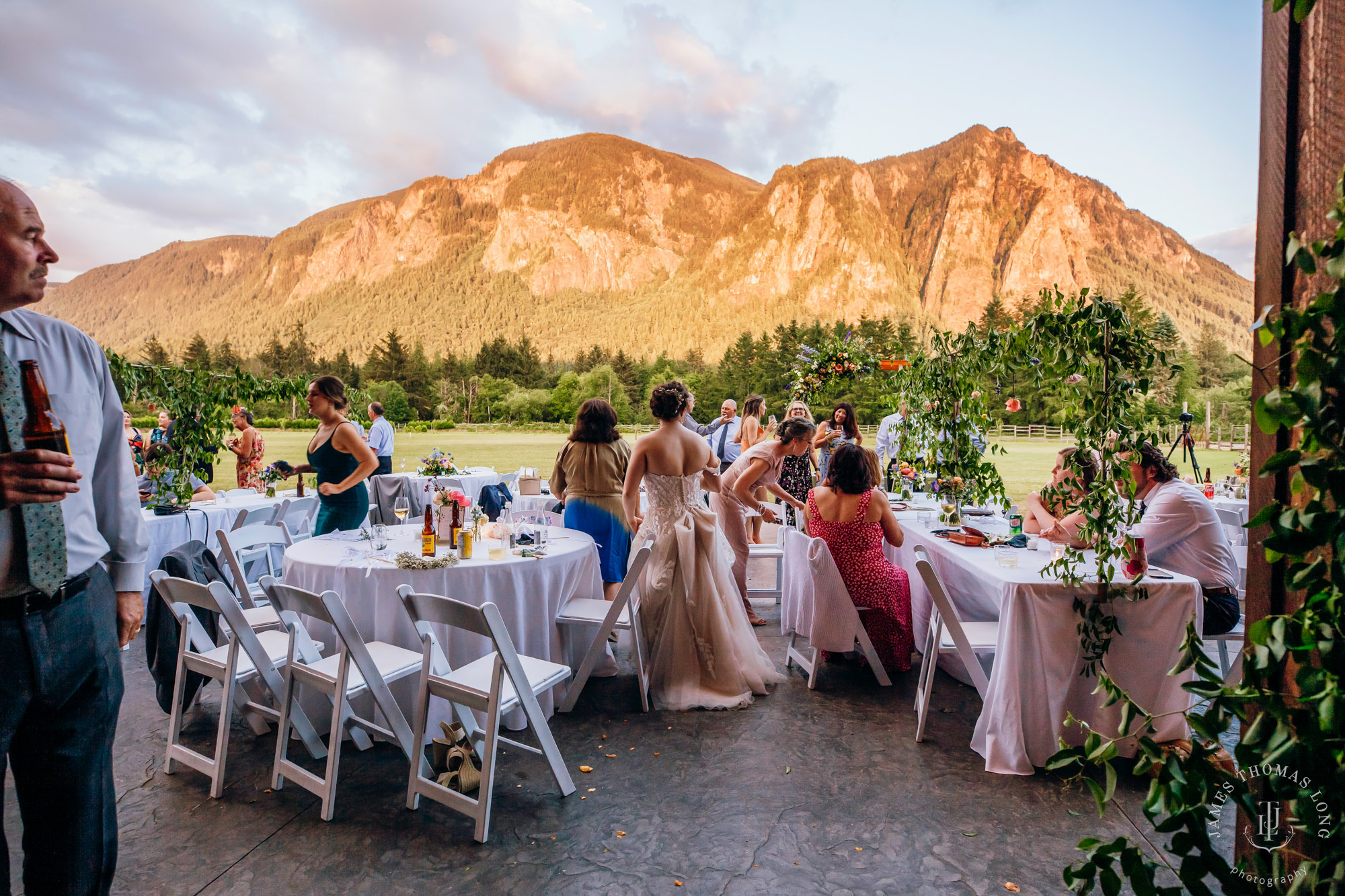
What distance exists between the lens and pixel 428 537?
127 inches

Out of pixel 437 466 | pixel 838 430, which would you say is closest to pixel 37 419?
pixel 838 430

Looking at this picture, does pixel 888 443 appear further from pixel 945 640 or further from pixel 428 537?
pixel 428 537

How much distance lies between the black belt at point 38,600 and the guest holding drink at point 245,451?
6.23m

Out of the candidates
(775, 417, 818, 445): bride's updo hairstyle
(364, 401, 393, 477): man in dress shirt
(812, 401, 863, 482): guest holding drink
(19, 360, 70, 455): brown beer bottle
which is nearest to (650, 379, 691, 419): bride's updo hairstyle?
(775, 417, 818, 445): bride's updo hairstyle

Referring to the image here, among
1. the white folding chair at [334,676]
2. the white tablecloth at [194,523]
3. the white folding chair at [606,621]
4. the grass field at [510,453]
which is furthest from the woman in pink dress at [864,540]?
the grass field at [510,453]

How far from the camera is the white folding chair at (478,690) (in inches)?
92.3

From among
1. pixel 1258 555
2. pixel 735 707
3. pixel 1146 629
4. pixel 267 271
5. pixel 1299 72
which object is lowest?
pixel 735 707

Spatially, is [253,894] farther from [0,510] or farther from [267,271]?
[267,271]

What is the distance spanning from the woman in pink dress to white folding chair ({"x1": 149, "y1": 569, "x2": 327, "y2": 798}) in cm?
275

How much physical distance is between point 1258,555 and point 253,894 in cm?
284

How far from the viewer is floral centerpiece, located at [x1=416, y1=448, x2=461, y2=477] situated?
7.46 meters

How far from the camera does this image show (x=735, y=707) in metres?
3.47

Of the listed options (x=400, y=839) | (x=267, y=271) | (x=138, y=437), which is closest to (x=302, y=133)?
(x=267, y=271)

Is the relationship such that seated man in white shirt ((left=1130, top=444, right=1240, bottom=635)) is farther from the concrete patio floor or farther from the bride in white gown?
the bride in white gown
